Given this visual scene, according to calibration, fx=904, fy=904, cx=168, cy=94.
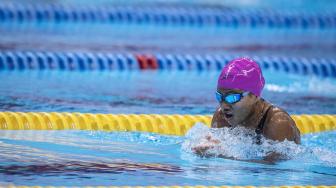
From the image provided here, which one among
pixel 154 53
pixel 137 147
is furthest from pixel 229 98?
pixel 154 53

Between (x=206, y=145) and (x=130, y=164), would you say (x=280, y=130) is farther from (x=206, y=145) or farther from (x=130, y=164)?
(x=130, y=164)

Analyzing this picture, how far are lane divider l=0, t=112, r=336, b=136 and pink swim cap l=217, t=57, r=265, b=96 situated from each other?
1.22 metres

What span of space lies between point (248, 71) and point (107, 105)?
2238 millimetres

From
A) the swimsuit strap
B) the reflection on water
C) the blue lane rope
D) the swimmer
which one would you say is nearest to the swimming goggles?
the swimmer

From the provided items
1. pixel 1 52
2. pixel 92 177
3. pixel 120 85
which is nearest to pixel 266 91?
pixel 120 85

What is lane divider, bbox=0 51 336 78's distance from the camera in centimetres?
856

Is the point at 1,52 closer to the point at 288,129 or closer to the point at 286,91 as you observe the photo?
the point at 286,91

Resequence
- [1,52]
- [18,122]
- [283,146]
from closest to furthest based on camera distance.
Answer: [283,146] < [18,122] < [1,52]

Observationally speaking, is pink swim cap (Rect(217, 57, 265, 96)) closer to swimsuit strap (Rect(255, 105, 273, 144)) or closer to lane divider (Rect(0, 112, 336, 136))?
swimsuit strap (Rect(255, 105, 273, 144))

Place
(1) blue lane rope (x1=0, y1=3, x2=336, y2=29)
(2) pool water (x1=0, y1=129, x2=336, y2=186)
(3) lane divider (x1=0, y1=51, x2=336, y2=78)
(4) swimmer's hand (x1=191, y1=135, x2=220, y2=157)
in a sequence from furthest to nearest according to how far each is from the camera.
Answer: (1) blue lane rope (x1=0, y1=3, x2=336, y2=29) < (3) lane divider (x1=0, y1=51, x2=336, y2=78) < (4) swimmer's hand (x1=191, y1=135, x2=220, y2=157) < (2) pool water (x1=0, y1=129, x2=336, y2=186)

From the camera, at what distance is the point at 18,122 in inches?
222

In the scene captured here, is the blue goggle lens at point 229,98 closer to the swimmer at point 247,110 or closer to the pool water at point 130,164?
the swimmer at point 247,110

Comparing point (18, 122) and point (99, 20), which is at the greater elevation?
point (99, 20)

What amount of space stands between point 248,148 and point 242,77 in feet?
1.37
